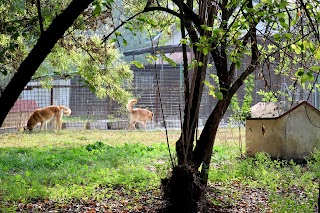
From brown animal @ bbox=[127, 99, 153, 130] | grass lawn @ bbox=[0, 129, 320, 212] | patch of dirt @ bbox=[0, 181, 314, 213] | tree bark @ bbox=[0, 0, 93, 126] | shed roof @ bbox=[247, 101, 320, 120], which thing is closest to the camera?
tree bark @ bbox=[0, 0, 93, 126]

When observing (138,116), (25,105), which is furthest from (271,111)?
(25,105)

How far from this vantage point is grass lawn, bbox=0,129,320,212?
12.0ft

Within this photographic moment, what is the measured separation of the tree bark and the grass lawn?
2335mm

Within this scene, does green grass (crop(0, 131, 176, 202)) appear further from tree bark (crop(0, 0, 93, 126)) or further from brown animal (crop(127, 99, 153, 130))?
brown animal (crop(127, 99, 153, 130))

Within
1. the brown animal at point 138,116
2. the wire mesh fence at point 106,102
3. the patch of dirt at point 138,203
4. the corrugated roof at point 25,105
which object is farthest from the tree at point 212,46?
the corrugated roof at point 25,105

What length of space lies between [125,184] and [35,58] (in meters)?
3.32

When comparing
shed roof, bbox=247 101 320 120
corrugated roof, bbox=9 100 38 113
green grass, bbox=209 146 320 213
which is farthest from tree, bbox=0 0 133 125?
corrugated roof, bbox=9 100 38 113

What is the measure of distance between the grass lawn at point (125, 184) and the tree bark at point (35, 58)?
2.33 m

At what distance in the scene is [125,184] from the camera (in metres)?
4.38

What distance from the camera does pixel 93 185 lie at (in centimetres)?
434

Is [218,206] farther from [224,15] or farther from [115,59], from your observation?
[115,59]

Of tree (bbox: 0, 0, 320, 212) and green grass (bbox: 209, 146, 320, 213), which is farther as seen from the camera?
green grass (bbox: 209, 146, 320, 213)

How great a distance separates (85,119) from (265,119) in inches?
312

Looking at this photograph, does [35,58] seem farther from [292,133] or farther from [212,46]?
[292,133]
